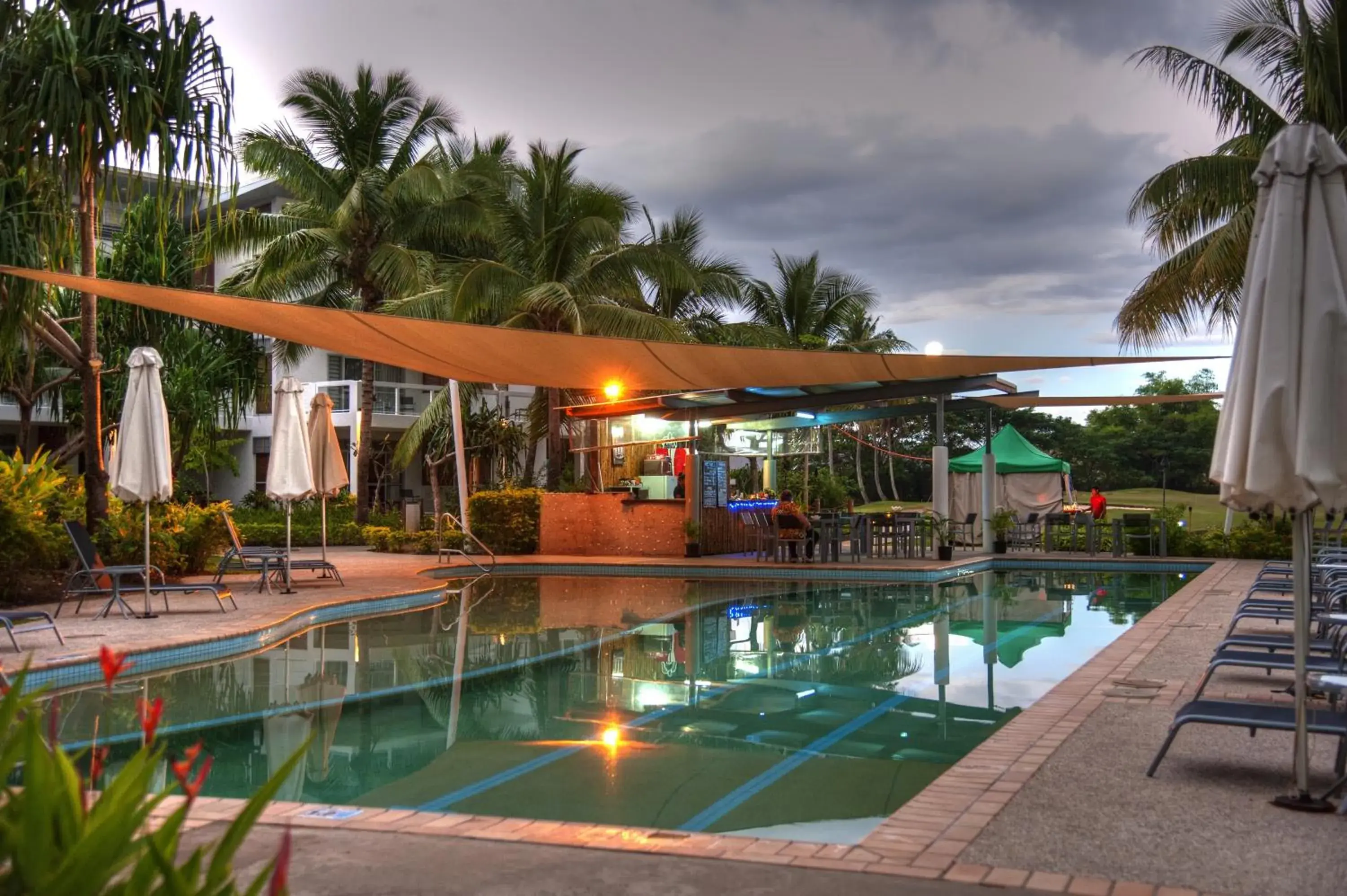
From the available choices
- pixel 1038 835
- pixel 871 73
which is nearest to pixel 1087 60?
pixel 871 73

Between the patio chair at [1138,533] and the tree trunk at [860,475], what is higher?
the tree trunk at [860,475]

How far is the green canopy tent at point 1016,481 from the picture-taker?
24.4 meters

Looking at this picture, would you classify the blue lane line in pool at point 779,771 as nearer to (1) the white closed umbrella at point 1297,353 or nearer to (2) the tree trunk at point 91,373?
(1) the white closed umbrella at point 1297,353

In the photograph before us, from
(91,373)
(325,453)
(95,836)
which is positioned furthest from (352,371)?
(95,836)

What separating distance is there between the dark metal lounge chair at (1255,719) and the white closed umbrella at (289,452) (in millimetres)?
10540

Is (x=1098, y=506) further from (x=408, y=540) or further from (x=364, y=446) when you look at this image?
(x=364, y=446)

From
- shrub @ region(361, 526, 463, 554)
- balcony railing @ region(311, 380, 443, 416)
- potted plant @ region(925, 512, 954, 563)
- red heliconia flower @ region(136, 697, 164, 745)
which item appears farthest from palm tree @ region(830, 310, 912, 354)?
red heliconia flower @ region(136, 697, 164, 745)

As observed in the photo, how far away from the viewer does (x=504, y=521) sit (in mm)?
20109

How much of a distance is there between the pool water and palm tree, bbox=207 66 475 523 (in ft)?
36.9

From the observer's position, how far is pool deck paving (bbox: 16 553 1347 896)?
11.6 ft

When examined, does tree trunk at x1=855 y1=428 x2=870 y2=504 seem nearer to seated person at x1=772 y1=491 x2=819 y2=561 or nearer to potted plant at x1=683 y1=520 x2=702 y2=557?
potted plant at x1=683 y1=520 x2=702 y2=557

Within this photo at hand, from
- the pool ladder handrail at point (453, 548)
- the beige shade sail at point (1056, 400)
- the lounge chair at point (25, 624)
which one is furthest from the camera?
the pool ladder handrail at point (453, 548)

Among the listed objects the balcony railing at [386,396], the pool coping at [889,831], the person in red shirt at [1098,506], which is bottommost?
the pool coping at [889,831]

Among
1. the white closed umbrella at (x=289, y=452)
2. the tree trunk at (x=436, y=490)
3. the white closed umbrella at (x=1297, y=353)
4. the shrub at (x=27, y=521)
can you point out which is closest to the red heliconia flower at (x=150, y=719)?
the white closed umbrella at (x=1297, y=353)
